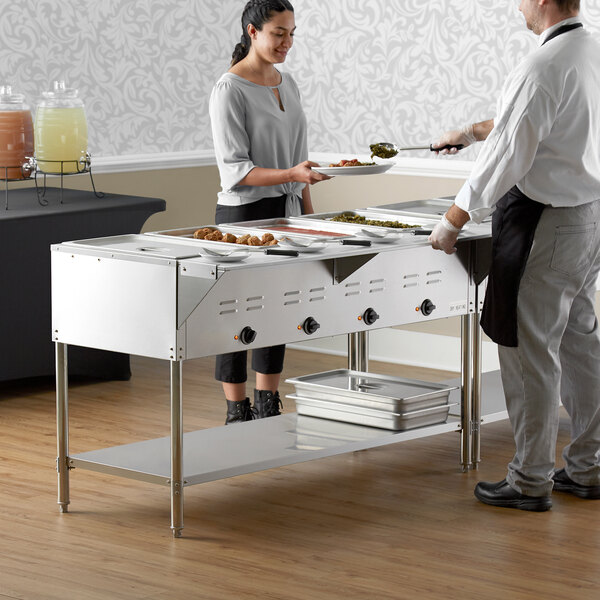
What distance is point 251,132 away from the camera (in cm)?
462

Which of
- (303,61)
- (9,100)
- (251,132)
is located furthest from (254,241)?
(303,61)

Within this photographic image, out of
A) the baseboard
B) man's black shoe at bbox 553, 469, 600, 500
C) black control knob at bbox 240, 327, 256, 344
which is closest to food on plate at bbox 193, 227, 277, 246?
black control knob at bbox 240, 327, 256, 344

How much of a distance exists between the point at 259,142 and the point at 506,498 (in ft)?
5.21

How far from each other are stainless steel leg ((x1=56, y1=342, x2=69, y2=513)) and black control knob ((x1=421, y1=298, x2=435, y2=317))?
3.68ft

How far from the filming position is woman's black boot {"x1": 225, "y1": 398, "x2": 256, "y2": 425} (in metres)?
4.73

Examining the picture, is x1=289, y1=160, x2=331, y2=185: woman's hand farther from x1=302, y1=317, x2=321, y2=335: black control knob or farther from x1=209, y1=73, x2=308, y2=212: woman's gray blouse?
x1=302, y1=317, x2=321, y2=335: black control knob

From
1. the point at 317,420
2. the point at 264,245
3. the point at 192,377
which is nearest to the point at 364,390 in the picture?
the point at 317,420

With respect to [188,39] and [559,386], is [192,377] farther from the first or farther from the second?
[559,386]

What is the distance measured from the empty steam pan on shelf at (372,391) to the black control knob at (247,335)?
0.71 metres

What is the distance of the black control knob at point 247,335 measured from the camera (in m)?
3.59

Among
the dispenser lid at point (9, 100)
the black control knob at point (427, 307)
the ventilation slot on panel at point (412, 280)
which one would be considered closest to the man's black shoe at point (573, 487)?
the black control knob at point (427, 307)

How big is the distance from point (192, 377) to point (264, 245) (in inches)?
83.4

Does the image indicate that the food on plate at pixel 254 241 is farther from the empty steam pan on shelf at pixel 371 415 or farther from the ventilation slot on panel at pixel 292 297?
the empty steam pan on shelf at pixel 371 415

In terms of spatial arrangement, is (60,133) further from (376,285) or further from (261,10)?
(376,285)
